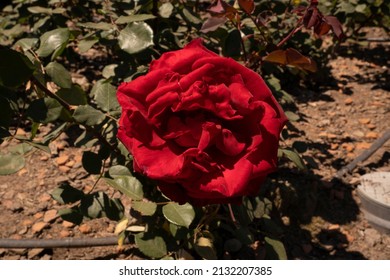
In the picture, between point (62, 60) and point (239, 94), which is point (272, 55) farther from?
point (62, 60)

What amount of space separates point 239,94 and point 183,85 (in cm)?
11

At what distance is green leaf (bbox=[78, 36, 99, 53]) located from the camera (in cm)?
121

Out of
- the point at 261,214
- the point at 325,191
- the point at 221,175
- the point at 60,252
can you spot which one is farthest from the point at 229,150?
the point at 325,191

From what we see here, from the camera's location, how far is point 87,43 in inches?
48.7

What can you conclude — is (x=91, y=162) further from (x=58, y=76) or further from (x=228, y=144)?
(x=228, y=144)

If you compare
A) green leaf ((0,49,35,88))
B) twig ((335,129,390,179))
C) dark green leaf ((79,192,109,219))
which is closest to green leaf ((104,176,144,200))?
dark green leaf ((79,192,109,219))

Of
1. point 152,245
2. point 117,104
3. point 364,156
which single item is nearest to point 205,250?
point 152,245

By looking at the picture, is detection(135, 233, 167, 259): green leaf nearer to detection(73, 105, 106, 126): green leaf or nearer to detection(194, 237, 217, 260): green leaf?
detection(194, 237, 217, 260): green leaf

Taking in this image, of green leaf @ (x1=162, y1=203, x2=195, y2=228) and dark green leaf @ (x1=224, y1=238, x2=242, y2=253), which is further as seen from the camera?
dark green leaf @ (x1=224, y1=238, x2=242, y2=253)

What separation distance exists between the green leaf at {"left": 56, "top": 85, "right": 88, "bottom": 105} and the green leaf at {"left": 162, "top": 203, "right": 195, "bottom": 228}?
0.38m

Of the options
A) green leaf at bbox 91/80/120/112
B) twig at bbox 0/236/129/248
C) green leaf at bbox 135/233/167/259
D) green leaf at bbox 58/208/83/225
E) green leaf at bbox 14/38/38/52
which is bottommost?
twig at bbox 0/236/129/248

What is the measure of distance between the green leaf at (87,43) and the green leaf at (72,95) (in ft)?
0.51

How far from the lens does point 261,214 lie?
1.33 m

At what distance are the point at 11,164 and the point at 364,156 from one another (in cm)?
165
